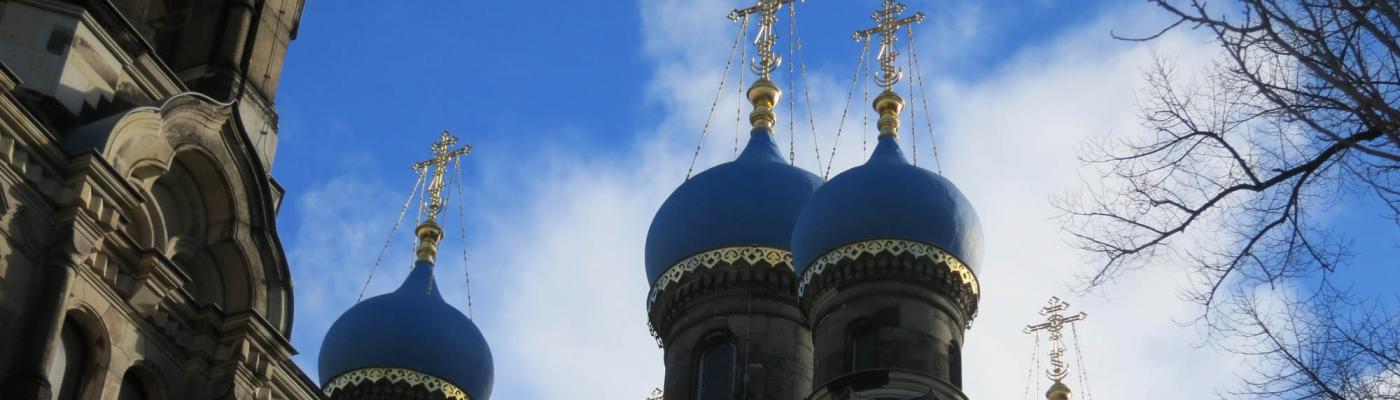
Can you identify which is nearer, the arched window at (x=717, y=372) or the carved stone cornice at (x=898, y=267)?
the carved stone cornice at (x=898, y=267)

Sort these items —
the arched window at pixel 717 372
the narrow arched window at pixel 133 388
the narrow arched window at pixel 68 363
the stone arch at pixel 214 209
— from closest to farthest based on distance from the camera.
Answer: the narrow arched window at pixel 68 363
the narrow arched window at pixel 133 388
the stone arch at pixel 214 209
the arched window at pixel 717 372

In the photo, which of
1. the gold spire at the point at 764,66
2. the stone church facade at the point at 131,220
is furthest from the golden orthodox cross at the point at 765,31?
the stone church facade at the point at 131,220

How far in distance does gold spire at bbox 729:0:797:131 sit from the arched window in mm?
3856

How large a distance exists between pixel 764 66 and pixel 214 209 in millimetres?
16012

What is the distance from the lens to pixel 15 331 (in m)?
10.7

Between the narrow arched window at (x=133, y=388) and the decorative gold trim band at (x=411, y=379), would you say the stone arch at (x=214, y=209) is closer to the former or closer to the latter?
the narrow arched window at (x=133, y=388)

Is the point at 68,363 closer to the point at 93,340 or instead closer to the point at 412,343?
the point at 93,340

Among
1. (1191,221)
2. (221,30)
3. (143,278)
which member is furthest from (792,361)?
(1191,221)

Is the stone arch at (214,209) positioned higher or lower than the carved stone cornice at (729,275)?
lower

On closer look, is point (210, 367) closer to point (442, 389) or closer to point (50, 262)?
point (50, 262)

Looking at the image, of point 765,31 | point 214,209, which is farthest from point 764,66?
point 214,209

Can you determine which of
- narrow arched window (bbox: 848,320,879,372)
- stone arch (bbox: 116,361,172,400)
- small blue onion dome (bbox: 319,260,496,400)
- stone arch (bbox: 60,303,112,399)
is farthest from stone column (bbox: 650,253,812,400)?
stone arch (bbox: 60,303,112,399)

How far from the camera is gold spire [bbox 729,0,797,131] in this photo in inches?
1080

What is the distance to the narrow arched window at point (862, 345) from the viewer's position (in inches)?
852
